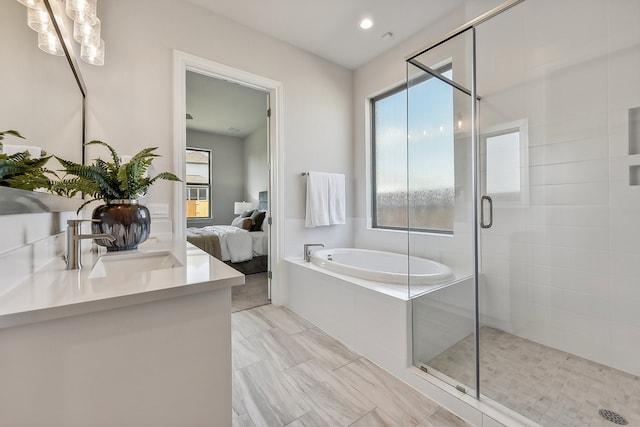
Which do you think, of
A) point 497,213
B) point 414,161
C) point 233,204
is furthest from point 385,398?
point 233,204

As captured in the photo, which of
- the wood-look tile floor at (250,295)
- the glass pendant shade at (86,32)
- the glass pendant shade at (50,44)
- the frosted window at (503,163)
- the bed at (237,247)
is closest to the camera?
the glass pendant shade at (50,44)

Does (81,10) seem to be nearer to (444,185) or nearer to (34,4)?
(34,4)

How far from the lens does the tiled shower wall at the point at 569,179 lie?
1.54m

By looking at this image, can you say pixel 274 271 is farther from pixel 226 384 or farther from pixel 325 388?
pixel 226 384

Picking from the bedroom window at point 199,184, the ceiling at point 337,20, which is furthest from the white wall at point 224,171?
the ceiling at point 337,20

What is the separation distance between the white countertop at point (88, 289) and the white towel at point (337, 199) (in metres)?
2.15

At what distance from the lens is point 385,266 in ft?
9.20

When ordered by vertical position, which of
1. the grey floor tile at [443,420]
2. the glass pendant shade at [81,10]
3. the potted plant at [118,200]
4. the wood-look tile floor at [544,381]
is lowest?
the grey floor tile at [443,420]

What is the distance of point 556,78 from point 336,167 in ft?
6.66

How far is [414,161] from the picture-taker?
2340 millimetres

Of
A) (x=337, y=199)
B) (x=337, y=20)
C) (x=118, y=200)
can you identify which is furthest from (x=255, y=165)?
(x=118, y=200)

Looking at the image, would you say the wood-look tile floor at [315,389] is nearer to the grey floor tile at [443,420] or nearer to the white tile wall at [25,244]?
the grey floor tile at [443,420]

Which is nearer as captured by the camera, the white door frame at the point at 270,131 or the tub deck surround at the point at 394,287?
the tub deck surround at the point at 394,287

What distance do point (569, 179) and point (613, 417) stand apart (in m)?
1.33
